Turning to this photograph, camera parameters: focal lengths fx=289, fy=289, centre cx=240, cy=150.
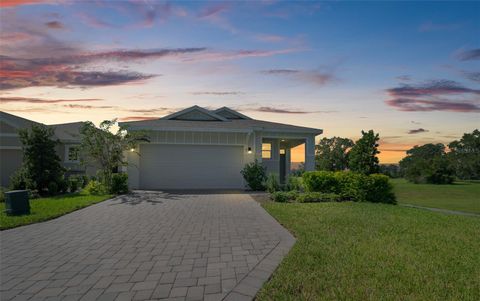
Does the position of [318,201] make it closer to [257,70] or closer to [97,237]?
[257,70]

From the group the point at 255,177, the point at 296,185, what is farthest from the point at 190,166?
the point at 296,185

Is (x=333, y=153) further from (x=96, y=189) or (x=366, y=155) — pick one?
(x=96, y=189)

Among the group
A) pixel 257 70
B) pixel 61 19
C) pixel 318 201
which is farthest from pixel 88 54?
pixel 318 201

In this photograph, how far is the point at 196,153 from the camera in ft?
57.9

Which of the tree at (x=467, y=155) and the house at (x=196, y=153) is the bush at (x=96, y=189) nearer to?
the house at (x=196, y=153)

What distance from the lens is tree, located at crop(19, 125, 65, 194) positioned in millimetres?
14470

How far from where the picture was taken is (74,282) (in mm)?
4105

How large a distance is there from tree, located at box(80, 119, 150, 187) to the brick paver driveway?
6.49m

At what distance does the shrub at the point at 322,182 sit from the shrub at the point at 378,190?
148 cm

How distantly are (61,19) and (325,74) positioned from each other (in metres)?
11.3

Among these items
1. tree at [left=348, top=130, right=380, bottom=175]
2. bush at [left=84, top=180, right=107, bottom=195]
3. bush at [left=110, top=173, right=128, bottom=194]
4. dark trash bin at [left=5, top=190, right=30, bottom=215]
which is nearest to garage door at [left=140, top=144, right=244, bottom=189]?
bush at [left=110, top=173, right=128, bottom=194]

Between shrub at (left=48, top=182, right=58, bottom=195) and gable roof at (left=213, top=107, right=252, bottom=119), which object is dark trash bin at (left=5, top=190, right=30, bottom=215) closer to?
shrub at (left=48, top=182, right=58, bottom=195)

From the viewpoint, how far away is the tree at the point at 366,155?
43.2ft

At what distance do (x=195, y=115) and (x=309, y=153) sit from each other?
821 centimetres
